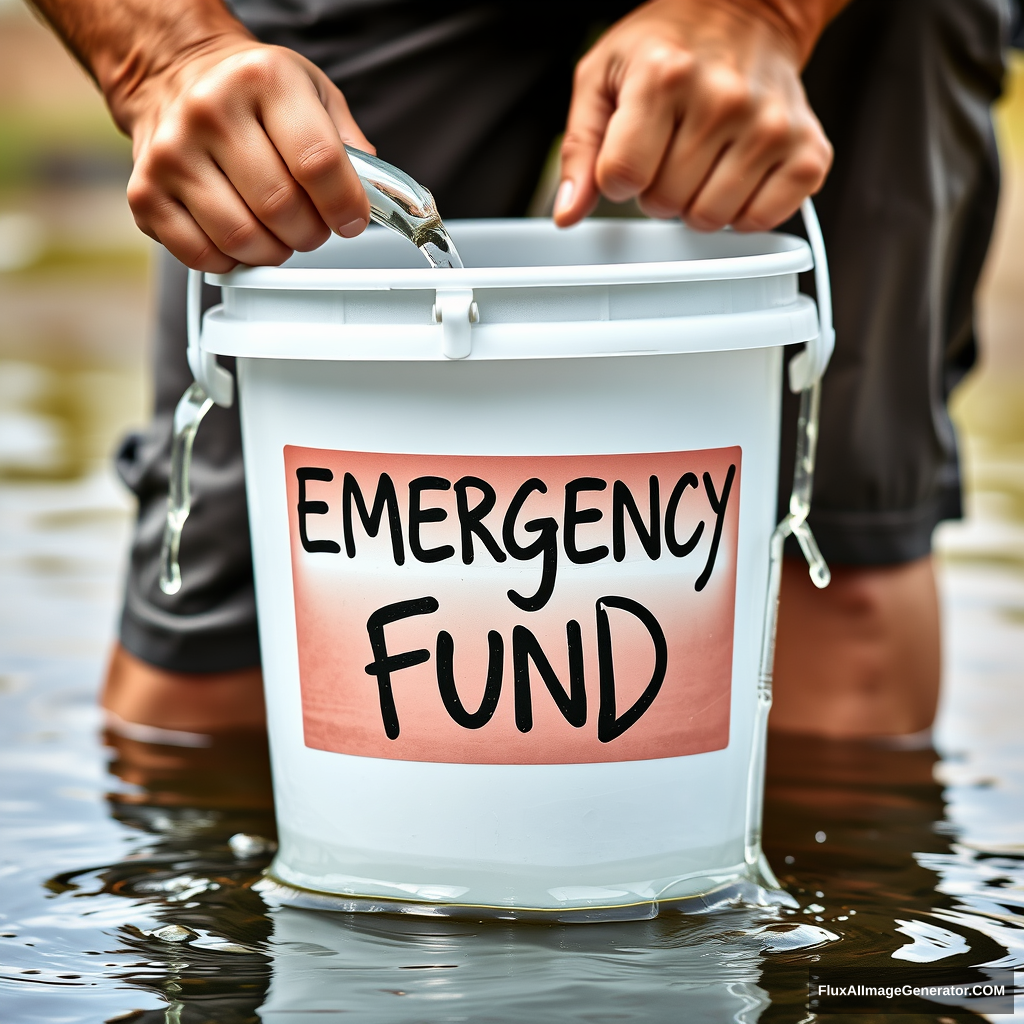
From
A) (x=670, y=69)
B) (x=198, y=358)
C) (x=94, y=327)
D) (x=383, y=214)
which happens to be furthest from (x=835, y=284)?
(x=94, y=327)

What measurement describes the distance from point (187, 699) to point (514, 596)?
0.59 meters

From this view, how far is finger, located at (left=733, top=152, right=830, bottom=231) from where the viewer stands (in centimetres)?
101

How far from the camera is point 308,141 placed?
0.89 meters

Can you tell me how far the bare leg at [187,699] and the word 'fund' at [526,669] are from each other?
1.64ft

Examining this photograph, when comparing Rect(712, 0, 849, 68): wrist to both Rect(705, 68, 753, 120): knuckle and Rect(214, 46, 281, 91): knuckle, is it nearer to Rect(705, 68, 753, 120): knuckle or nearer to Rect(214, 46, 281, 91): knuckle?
Rect(705, 68, 753, 120): knuckle

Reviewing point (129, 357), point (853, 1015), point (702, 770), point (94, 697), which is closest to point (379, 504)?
point (702, 770)

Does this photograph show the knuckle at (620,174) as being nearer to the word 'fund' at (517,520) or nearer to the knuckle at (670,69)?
the knuckle at (670,69)

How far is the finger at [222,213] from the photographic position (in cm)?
91

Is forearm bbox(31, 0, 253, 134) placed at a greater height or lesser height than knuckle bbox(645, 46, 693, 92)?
greater

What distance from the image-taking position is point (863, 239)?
4.29 feet
